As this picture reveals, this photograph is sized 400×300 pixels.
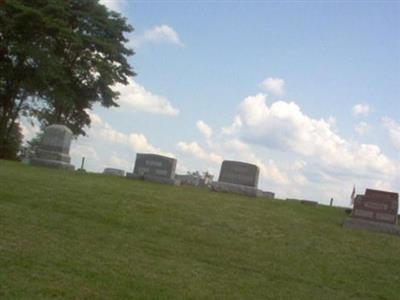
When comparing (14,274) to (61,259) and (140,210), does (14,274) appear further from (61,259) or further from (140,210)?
(140,210)

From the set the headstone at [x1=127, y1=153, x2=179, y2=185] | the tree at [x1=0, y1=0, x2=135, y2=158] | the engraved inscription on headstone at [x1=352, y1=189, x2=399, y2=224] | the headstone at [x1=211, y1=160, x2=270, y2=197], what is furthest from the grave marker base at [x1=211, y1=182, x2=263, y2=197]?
the tree at [x1=0, y1=0, x2=135, y2=158]

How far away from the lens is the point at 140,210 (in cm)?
1237

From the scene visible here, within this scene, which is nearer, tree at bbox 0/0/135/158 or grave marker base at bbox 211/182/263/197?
grave marker base at bbox 211/182/263/197

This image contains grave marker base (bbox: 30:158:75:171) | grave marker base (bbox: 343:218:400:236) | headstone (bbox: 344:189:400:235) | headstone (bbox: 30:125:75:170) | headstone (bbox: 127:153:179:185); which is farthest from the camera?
headstone (bbox: 30:125:75:170)

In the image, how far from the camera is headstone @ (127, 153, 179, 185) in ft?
71.9

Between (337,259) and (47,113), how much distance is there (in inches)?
1003

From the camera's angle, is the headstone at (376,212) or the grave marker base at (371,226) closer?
the grave marker base at (371,226)

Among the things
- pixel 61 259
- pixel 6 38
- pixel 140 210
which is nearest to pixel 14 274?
pixel 61 259

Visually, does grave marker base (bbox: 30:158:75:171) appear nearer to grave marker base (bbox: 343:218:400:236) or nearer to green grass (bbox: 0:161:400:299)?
green grass (bbox: 0:161:400:299)

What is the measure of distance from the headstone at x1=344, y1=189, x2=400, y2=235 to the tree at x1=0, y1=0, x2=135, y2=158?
1744cm

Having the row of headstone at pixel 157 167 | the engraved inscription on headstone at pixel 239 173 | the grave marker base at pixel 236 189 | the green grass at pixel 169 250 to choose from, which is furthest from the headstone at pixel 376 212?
the engraved inscription on headstone at pixel 239 173

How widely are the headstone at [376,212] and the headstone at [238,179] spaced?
5.85m

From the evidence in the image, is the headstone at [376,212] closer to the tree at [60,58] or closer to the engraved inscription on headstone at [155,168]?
the engraved inscription on headstone at [155,168]

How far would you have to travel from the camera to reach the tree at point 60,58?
2795 centimetres
